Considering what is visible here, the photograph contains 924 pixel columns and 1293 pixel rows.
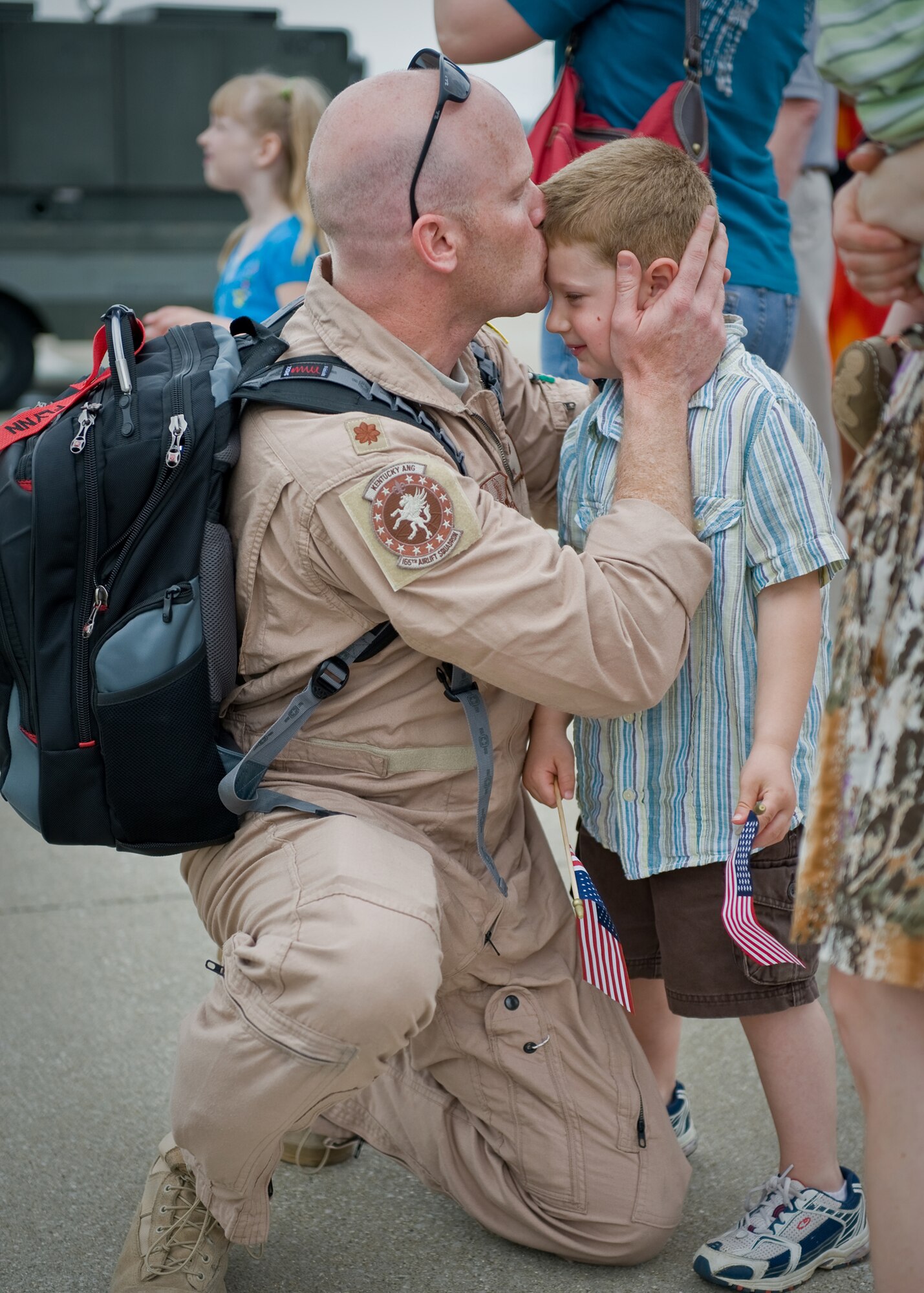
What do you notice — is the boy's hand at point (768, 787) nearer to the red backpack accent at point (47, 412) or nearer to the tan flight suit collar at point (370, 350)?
the tan flight suit collar at point (370, 350)

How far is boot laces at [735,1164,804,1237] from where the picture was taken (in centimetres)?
191

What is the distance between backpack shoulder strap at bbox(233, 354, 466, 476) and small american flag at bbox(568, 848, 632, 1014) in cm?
61

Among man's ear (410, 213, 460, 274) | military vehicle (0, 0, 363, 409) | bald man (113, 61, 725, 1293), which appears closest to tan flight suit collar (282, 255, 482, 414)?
bald man (113, 61, 725, 1293)

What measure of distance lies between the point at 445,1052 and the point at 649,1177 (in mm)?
349

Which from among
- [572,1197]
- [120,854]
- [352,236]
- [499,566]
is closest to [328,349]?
[352,236]

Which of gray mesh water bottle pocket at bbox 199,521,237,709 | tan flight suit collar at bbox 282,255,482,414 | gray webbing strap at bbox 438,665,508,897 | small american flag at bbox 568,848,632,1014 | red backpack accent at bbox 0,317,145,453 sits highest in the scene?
tan flight suit collar at bbox 282,255,482,414

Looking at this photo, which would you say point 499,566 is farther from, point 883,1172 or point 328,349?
point 883,1172

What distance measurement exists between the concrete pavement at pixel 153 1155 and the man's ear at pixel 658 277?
1.14 m

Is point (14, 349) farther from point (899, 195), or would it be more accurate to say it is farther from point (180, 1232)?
point (899, 195)

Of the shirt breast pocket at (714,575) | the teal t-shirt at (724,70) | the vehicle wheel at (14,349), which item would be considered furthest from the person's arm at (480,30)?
the vehicle wheel at (14,349)

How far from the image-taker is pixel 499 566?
1790 mm

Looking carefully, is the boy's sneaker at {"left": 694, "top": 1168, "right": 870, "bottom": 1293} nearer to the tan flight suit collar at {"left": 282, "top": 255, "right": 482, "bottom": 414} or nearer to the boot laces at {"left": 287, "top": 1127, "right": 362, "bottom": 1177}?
the boot laces at {"left": 287, "top": 1127, "right": 362, "bottom": 1177}

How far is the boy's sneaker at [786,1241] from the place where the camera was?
6.12 feet

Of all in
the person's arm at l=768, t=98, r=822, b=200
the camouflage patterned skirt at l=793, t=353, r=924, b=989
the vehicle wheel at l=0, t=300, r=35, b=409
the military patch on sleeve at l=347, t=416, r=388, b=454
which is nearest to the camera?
the camouflage patterned skirt at l=793, t=353, r=924, b=989
